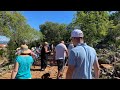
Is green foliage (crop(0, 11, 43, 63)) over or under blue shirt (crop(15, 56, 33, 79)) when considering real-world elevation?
over

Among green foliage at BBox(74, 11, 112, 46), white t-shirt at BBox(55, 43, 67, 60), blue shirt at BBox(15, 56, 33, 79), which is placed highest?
green foliage at BBox(74, 11, 112, 46)

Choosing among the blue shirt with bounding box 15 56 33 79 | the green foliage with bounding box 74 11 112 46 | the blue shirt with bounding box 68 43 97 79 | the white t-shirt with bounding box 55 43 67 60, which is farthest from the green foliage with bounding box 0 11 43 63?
the blue shirt with bounding box 68 43 97 79

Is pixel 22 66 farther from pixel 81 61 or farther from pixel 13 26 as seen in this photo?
pixel 13 26

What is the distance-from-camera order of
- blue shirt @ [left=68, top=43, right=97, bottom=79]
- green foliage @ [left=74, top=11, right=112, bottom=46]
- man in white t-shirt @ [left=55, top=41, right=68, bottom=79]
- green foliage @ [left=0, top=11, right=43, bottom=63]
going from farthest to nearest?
green foliage @ [left=74, top=11, right=112, bottom=46] < green foliage @ [left=0, top=11, right=43, bottom=63] < man in white t-shirt @ [left=55, top=41, right=68, bottom=79] < blue shirt @ [left=68, top=43, right=97, bottom=79]

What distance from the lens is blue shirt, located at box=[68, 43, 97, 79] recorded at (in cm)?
400

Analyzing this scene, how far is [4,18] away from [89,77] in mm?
25246

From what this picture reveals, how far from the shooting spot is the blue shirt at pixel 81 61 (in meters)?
4.00

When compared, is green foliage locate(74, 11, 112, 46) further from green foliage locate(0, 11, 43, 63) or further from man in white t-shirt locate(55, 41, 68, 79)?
man in white t-shirt locate(55, 41, 68, 79)

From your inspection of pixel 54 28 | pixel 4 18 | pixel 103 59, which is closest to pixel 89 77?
pixel 103 59

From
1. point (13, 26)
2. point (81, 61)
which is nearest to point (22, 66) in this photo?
point (81, 61)

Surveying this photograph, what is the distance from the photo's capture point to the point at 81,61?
13.3 feet

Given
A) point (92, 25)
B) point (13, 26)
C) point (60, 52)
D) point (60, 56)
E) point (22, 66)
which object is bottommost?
point (22, 66)

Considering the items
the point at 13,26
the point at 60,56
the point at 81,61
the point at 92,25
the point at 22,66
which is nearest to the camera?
the point at 81,61
